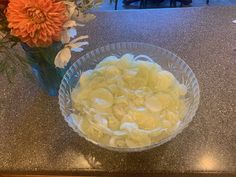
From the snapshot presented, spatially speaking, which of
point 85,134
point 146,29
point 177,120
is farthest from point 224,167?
point 146,29

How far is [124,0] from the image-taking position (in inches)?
95.2

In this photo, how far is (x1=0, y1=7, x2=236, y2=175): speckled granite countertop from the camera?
761mm

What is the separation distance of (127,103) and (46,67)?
0.23m

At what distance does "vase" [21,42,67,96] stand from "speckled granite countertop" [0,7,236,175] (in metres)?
0.04

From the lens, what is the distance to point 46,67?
0.79m

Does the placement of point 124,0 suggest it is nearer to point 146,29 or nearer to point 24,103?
point 146,29

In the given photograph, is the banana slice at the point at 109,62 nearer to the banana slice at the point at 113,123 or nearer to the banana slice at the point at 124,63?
the banana slice at the point at 124,63

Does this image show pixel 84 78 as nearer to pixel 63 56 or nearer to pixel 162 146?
pixel 63 56

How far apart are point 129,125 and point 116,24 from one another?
0.49 m

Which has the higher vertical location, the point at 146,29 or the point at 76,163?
the point at 146,29

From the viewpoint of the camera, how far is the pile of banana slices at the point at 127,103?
718mm

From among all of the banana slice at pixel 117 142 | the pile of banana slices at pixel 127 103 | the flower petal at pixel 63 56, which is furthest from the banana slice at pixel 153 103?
the flower petal at pixel 63 56

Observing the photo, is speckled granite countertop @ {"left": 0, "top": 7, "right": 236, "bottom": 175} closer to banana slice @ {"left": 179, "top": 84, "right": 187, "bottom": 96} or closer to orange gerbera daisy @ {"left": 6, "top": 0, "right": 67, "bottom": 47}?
banana slice @ {"left": 179, "top": 84, "right": 187, "bottom": 96}

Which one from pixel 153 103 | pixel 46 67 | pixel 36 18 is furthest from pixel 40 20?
pixel 153 103
